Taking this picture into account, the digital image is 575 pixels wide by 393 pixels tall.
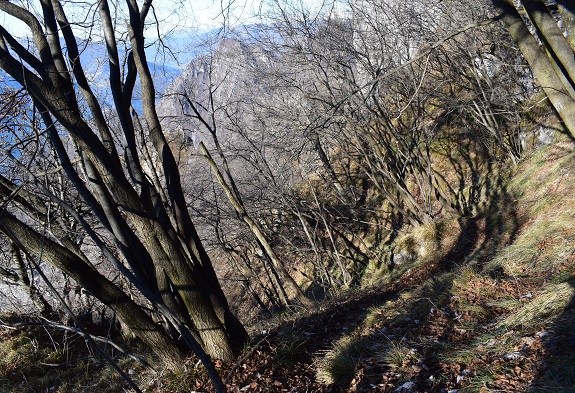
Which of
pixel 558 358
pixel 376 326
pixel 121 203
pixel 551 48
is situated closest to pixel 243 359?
pixel 376 326

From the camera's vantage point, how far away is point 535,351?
3.74 meters

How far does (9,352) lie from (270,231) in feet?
27.0

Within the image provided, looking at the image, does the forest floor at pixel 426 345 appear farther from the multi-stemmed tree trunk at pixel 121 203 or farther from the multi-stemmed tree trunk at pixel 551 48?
the multi-stemmed tree trunk at pixel 551 48

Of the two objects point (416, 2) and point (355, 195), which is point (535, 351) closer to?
point (416, 2)


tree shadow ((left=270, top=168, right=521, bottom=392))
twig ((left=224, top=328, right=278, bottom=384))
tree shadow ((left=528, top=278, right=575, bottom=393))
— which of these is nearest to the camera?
tree shadow ((left=528, top=278, right=575, bottom=393))

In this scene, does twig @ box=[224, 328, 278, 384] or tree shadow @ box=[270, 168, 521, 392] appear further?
twig @ box=[224, 328, 278, 384]

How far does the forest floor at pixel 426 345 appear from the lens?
378 centimetres

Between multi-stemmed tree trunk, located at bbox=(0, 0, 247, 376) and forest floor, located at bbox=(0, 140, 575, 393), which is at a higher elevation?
multi-stemmed tree trunk, located at bbox=(0, 0, 247, 376)

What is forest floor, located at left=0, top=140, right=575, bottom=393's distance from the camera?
12.4 ft

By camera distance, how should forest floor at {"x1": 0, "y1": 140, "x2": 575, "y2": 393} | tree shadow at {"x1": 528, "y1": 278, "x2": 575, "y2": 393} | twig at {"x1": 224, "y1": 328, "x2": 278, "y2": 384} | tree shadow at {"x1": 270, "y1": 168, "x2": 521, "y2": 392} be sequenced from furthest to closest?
twig at {"x1": 224, "y1": 328, "x2": 278, "y2": 384}, tree shadow at {"x1": 270, "y1": 168, "x2": 521, "y2": 392}, forest floor at {"x1": 0, "y1": 140, "x2": 575, "y2": 393}, tree shadow at {"x1": 528, "y1": 278, "x2": 575, "y2": 393}

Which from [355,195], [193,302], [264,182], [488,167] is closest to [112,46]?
[193,302]

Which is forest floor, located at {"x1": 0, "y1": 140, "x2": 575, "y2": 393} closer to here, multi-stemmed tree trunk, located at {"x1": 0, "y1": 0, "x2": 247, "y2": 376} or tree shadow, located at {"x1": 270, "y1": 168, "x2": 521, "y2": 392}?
tree shadow, located at {"x1": 270, "y1": 168, "x2": 521, "y2": 392}

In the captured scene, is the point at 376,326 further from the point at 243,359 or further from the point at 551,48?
the point at 551,48

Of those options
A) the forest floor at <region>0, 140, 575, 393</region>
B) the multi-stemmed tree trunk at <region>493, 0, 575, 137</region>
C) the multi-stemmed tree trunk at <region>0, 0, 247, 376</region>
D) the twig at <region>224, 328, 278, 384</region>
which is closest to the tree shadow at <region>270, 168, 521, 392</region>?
the forest floor at <region>0, 140, 575, 393</region>
